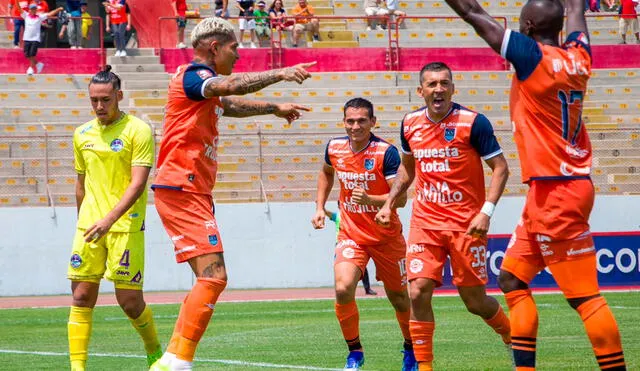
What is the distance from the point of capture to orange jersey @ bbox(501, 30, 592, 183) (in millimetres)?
6785

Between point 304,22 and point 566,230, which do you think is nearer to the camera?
point 566,230

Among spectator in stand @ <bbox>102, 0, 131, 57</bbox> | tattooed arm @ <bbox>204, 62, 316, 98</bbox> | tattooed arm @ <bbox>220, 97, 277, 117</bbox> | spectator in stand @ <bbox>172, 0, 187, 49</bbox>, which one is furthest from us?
spectator in stand @ <bbox>172, 0, 187, 49</bbox>

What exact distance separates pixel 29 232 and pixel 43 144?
2.59 m

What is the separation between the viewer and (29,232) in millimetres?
22156

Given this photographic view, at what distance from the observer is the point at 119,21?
29.2 meters

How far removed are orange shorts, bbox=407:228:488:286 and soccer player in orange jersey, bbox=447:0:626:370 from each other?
170 cm

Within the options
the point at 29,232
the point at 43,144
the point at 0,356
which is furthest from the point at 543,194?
the point at 43,144

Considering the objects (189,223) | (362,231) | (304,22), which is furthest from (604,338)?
(304,22)

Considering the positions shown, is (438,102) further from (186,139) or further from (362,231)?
(186,139)

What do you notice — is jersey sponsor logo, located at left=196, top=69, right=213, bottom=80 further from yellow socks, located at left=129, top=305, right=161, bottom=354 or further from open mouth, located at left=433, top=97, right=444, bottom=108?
yellow socks, located at left=129, top=305, right=161, bottom=354

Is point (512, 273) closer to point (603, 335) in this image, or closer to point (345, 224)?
point (603, 335)

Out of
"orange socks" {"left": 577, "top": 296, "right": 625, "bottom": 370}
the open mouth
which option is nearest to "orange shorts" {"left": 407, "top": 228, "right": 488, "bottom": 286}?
the open mouth

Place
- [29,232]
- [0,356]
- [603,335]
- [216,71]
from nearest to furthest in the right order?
[603,335]
[216,71]
[0,356]
[29,232]

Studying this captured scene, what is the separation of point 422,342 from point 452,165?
1.43 meters
